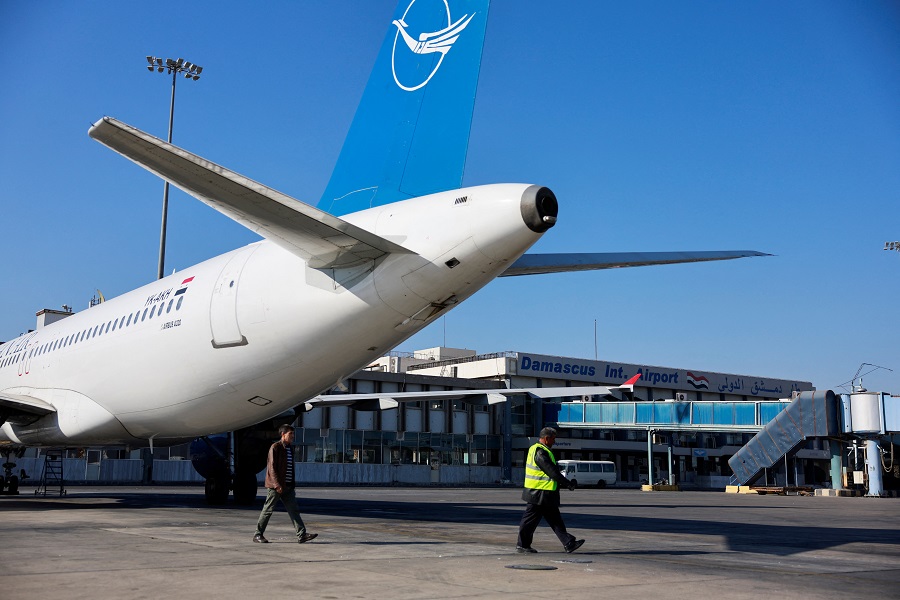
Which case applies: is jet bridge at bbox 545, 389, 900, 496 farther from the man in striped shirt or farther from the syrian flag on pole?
the man in striped shirt

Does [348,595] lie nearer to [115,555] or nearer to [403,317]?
[115,555]

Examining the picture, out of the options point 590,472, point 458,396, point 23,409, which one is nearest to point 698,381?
point 590,472

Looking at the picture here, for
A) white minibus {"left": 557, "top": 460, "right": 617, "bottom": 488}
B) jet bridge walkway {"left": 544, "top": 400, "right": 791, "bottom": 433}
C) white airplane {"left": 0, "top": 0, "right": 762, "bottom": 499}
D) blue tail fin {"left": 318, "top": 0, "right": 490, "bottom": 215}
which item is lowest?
white minibus {"left": 557, "top": 460, "right": 617, "bottom": 488}

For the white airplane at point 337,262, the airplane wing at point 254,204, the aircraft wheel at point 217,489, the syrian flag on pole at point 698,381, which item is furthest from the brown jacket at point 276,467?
the syrian flag on pole at point 698,381

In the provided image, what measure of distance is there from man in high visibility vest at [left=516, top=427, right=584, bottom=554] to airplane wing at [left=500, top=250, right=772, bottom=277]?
9.93ft

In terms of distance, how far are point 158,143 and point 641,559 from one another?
7.33m

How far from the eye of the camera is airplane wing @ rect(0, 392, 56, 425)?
18469mm

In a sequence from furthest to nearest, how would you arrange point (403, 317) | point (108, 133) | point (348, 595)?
point (403, 317), point (108, 133), point (348, 595)

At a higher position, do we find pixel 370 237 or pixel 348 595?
pixel 370 237

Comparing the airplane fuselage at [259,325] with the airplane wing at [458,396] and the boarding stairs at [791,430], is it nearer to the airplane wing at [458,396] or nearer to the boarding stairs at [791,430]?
the airplane wing at [458,396]

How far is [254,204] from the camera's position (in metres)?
10.6

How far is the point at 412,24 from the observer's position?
13328 millimetres

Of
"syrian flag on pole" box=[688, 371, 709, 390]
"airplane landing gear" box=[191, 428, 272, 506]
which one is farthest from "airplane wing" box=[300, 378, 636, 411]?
"syrian flag on pole" box=[688, 371, 709, 390]

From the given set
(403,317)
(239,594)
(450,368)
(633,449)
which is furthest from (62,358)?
(633,449)
